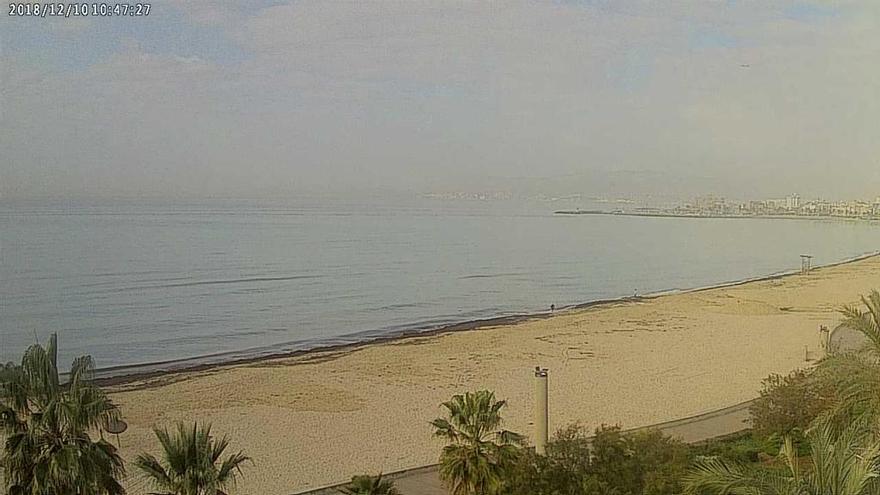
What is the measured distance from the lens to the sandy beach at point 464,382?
12070 millimetres

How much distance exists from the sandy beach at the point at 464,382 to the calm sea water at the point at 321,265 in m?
1.62

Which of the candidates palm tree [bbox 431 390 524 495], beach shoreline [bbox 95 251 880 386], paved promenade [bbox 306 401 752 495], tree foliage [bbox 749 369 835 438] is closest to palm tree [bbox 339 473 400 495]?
palm tree [bbox 431 390 524 495]

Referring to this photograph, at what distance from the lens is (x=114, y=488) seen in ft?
22.1

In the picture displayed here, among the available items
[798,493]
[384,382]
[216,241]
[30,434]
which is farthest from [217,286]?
[798,493]

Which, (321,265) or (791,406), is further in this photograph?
(321,265)

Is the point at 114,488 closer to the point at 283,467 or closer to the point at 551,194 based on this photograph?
the point at 283,467

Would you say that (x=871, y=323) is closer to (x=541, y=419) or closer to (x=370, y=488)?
(x=541, y=419)

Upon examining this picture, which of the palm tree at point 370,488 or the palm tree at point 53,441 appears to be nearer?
the palm tree at point 53,441

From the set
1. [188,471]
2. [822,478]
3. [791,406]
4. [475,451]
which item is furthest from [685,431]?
[188,471]

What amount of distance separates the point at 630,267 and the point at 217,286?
1135 centimetres

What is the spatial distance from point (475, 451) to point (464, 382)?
6.95 m

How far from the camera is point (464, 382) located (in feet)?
49.4

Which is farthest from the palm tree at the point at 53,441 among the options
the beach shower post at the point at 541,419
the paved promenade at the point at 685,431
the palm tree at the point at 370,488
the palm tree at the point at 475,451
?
the beach shower post at the point at 541,419

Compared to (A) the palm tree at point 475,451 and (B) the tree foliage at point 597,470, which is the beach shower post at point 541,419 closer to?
(B) the tree foliage at point 597,470
